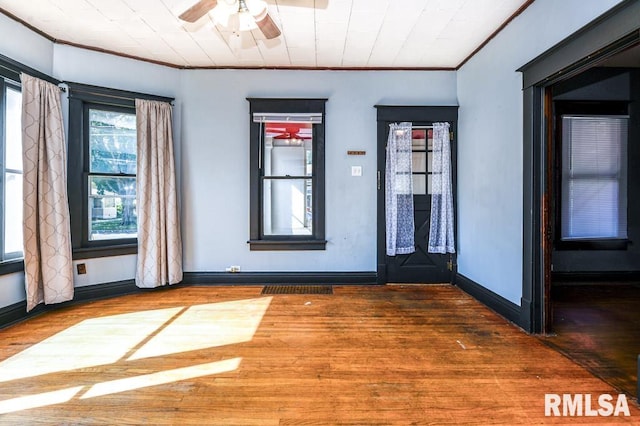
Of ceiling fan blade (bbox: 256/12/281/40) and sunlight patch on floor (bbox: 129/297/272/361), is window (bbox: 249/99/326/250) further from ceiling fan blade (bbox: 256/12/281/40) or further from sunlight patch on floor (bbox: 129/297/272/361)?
ceiling fan blade (bbox: 256/12/281/40)

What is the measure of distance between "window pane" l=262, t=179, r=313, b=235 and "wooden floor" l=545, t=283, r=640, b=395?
9.46ft

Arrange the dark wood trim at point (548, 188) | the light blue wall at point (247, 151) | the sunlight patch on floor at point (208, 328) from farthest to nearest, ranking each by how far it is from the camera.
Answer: the light blue wall at point (247, 151) → the dark wood trim at point (548, 188) → the sunlight patch on floor at point (208, 328)

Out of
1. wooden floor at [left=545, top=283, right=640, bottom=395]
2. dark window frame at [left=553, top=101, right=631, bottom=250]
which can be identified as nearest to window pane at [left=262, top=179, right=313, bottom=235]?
wooden floor at [left=545, top=283, right=640, bottom=395]

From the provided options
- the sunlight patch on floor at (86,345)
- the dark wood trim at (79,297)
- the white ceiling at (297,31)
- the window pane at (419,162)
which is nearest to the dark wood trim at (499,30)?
the white ceiling at (297,31)

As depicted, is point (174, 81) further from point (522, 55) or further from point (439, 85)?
point (522, 55)

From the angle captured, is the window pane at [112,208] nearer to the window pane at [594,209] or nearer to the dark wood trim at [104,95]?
the dark wood trim at [104,95]

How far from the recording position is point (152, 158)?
3951 millimetres

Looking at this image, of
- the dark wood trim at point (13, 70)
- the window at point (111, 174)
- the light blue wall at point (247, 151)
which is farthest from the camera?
the light blue wall at point (247, 151)

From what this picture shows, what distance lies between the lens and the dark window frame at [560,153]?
4324 millimetres

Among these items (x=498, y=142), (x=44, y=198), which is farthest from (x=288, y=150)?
(x=44, y=198)

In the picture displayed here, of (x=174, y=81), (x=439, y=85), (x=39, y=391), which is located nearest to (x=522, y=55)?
(x=439, y=85)

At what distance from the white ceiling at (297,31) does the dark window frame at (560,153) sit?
60.8 inches

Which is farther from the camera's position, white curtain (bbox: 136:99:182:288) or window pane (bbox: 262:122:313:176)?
window pane (bbox: 262:122:313:176)

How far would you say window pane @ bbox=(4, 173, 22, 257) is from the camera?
10.3ft
